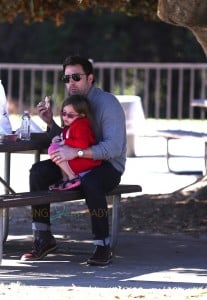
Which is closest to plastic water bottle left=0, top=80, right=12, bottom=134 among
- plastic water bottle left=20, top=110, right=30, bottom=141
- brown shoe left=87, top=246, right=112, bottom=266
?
plastic water bottle left=20, top=110, right=30, bottom=141

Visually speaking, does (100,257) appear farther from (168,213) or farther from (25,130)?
(168,213)

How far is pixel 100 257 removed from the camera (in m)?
7.93

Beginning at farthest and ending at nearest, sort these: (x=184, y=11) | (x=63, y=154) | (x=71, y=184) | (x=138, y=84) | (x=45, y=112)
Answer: (x=138, y=84)
(x=45, y=112)
(x=184, y=11)
(x=71, y=184)
(x=63, y=154)

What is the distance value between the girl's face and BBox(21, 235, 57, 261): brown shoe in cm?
86

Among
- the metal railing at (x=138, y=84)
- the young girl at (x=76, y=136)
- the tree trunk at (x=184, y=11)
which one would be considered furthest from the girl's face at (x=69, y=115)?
the metal railing at (x=138, y=84)

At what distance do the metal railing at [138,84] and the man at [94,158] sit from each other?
35.7 feet

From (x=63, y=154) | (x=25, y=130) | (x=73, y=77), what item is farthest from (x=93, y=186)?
(x=73, y=77)

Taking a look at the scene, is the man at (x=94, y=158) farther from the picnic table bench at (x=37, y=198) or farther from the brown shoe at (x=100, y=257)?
the picnic table bench at (x=37, y=198)

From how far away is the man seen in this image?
788cm

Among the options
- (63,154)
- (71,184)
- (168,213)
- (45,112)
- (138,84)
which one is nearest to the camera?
(63,154)

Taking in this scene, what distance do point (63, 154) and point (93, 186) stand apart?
297 mm

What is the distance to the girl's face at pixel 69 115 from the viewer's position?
313 inches

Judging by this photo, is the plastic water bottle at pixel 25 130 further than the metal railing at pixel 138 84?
No

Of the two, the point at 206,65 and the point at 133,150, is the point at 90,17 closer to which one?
the point at 206,65
